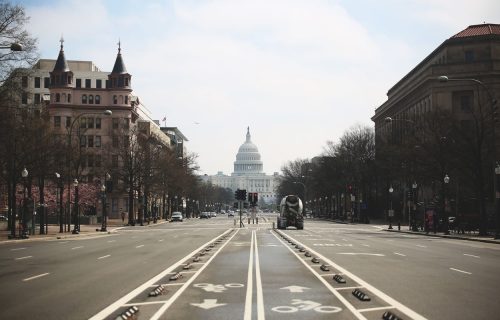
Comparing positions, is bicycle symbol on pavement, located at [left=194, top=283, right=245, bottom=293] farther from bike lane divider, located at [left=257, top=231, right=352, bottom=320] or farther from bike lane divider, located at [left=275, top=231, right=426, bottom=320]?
bike lane divider, located at [left=275, top=231, right=426, bottom=320]

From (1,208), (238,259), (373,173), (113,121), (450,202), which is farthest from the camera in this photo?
(113,121)

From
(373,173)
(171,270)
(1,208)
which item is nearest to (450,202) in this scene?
(373,173)

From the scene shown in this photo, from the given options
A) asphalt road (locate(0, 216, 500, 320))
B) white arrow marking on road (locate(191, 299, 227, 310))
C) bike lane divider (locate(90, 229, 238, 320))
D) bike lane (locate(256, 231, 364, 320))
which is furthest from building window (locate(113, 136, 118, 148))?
white arrow marking on road (locate(191, 299, 227, 310))

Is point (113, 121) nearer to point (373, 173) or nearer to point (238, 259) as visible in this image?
point (373, 173)

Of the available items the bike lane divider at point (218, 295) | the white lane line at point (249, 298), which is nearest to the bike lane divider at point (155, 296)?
the bike lane divider at point (218, 295)

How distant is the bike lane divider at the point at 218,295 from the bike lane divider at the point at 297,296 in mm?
439

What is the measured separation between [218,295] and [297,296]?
1.71 meters

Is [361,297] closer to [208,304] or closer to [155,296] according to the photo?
[208,304]

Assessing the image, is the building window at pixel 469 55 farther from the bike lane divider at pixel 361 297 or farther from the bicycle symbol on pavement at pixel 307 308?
the bicycle symbol on pavement at pixel 307 308

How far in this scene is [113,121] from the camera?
372 ft

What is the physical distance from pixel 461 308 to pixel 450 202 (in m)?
49.7

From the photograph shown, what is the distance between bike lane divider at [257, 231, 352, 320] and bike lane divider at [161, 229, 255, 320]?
0.44 meters

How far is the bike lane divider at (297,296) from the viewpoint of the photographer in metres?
11.2

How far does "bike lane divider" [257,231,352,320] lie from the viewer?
11.2 metres
